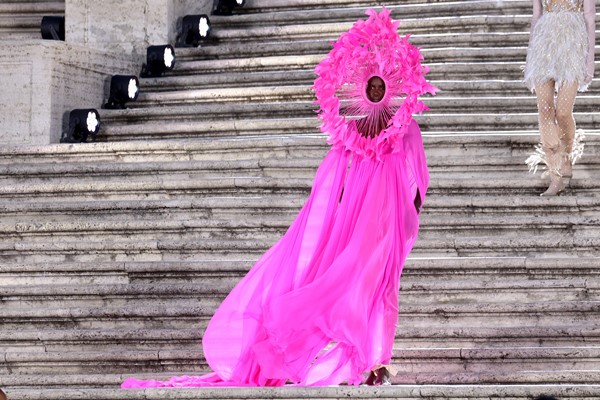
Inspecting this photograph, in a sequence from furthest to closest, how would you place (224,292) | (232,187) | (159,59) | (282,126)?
(159,59)
(282,126)
(232,187)
(224,292)

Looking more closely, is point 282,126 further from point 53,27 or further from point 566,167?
point 53,27

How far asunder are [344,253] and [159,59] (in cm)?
559

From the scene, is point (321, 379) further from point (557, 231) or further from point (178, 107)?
point (178, 107)

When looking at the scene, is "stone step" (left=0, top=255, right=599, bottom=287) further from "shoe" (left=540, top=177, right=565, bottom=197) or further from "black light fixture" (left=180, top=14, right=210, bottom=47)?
"black light fixture" (left=180, top=14, right=210, bottom=47)

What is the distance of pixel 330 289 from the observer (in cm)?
715

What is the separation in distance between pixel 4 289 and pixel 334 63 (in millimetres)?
2728

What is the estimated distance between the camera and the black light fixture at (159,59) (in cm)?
1242

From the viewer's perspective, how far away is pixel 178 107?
1162 centimetres

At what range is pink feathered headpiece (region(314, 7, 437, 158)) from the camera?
748 centimetres

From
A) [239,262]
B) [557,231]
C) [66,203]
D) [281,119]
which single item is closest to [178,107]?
[281,119]

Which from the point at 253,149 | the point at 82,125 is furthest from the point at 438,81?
the point at 82,125

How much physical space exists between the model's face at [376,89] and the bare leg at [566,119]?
2.11m

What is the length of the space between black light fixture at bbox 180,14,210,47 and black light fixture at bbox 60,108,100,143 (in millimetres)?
1805

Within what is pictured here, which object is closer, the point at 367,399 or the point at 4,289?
the point at 367,399
